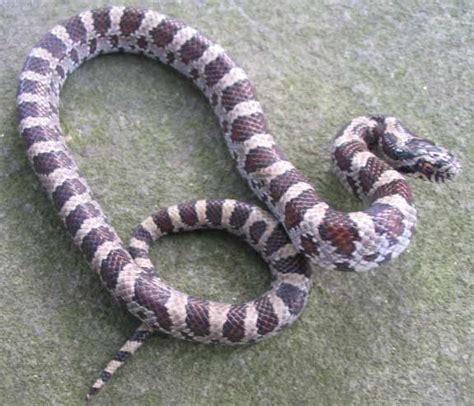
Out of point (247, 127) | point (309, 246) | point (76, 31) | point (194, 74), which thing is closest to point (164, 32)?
point (194, 74)

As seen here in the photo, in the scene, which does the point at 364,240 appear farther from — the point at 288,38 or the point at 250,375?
the point at 288,38

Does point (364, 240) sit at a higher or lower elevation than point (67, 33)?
higher

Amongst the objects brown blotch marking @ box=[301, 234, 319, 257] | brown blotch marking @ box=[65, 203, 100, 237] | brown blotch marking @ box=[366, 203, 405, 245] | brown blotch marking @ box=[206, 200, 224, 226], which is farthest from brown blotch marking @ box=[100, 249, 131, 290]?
brown blotch marking @ box=[366, 203, 405, 245]

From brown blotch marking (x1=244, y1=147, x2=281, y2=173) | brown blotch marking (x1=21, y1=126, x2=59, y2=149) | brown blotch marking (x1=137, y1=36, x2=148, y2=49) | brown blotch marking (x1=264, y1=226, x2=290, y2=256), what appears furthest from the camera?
brown blotch marking (x1=137, y1=36, x2=148, y2=49)

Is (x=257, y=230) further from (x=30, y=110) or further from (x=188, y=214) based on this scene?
(x=30, y=110)

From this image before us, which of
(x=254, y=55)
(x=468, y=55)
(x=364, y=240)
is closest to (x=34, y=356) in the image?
(x=364, y=240)

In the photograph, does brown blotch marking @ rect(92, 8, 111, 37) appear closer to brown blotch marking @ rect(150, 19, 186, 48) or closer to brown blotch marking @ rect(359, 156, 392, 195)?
brown blotch marking @ rect(150, 19, 186, 48)
